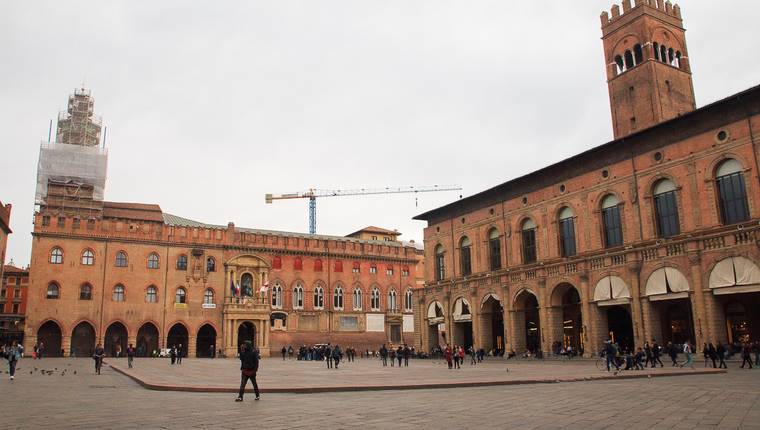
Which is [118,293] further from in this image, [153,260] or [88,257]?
[153,260]

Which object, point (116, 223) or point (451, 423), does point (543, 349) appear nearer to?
point (451, 423)

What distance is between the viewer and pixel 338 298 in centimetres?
6619

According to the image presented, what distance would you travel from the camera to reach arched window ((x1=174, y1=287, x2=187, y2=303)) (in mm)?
57397

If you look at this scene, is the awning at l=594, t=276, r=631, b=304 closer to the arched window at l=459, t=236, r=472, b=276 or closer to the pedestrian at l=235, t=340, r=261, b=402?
the arched window at l=459, t=236, r=472, b=276

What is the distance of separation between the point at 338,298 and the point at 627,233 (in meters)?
37.1

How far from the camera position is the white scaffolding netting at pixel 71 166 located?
56594 mm

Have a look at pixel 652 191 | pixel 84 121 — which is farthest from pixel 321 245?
pixel 652 191

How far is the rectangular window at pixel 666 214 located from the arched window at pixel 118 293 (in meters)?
44.9

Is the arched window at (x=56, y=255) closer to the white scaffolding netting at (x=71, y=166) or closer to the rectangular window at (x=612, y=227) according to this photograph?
the white scaffolding netting at (x=71, y=166)

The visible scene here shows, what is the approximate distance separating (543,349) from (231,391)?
90.7 feet

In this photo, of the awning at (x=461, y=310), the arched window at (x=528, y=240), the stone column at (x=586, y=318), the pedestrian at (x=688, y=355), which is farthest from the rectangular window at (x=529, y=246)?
the pedestrian at (x=688, y=355)

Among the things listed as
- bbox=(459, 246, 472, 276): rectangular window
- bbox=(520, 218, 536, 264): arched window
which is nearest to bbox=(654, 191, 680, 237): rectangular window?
bbox=(520, 218, 536, 264): arched window

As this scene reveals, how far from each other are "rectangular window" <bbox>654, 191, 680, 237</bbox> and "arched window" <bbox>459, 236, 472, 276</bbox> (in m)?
16.7

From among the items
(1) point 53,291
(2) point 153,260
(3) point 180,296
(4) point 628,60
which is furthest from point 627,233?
(1) point 53,291
